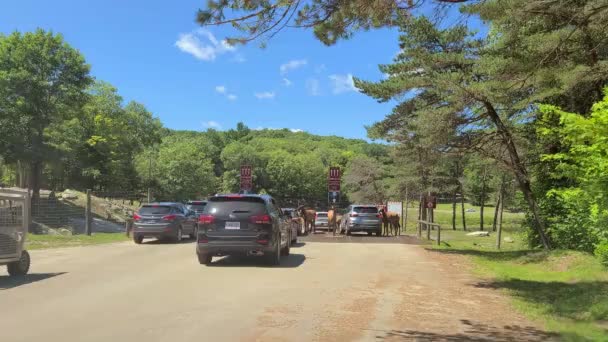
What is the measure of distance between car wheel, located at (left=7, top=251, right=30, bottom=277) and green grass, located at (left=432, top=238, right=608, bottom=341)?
31.3ft

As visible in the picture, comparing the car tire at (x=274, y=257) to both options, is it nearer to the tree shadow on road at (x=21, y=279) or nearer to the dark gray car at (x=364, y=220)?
the tree shadow on road at (x=21, y=279)

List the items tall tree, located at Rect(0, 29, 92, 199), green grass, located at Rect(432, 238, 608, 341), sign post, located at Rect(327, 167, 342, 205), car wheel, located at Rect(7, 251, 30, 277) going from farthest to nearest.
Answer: tall tree, located at Rect(0, 29, 92, 199), sign post, located at Rect(327, 167, 342, 205), car wheel, located at Rect(7, 251, 30, 277), green grass, located at Rect(432, 238, 608, 341)

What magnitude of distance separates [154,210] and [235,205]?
9012 millimetres

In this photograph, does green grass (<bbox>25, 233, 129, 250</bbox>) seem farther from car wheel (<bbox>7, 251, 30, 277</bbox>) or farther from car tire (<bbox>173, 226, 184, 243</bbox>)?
car wheel (<bbox>7, 251, 30, 277</bbox>)

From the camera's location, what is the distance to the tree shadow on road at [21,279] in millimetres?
10656

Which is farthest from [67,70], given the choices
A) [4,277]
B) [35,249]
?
[4,277]

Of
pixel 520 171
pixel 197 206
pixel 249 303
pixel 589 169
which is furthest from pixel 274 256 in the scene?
pixel 197 206

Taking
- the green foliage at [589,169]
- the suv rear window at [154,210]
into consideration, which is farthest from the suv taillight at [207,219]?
the suv rear window at [154,210]

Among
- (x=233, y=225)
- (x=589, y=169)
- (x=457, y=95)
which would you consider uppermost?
(x=457, y=95)

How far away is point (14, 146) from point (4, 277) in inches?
811

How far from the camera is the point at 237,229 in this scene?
14.0m

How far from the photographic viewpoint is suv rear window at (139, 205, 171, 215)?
22156mm

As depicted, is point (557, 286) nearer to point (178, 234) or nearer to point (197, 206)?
point (178, 234)

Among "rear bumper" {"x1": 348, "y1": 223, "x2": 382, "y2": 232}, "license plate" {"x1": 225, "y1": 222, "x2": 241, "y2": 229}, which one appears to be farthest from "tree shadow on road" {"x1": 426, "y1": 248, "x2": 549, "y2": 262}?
"rear bumper" {"x1": 348, "y1": 223, "x2": 382, "y2": 232}
